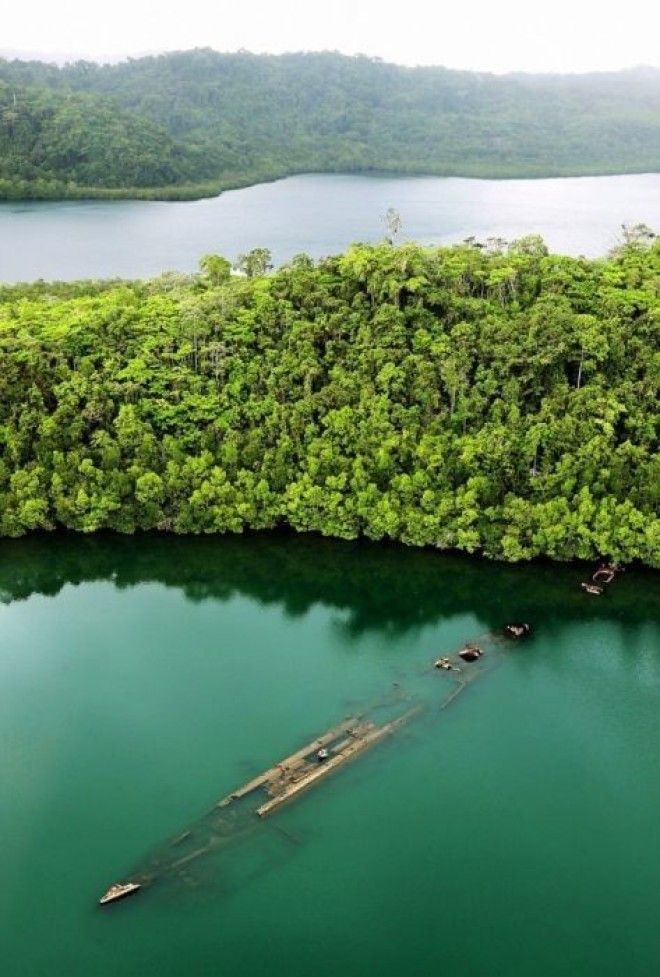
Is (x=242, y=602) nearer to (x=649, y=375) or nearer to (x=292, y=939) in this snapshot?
(x=292, y=939)

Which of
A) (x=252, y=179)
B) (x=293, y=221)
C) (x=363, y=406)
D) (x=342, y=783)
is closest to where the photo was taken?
(x=342, y=783)

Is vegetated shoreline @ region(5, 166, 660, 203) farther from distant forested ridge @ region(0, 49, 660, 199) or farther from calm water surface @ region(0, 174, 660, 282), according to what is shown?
calm water surface @ region(0, 174, 660, 282)

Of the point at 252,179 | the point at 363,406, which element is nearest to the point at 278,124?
the point at 252,179

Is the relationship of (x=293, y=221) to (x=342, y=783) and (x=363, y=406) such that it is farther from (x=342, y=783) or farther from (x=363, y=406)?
(x=342, y=783)

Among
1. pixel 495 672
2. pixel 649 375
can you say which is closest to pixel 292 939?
pixel 495 672

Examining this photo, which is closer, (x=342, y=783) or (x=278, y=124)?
(x=342, y=783)

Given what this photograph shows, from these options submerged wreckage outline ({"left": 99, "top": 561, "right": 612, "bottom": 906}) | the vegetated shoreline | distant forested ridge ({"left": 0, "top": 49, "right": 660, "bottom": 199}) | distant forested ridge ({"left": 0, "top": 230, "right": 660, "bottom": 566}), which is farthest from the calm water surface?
submerged wreckage outline ({"left": 99, "top": 561, "right": 612, "bottom": 906})
